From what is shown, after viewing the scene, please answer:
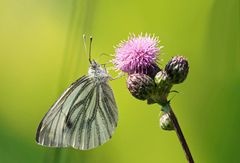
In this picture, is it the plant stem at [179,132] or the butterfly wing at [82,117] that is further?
the butterfly wing at [82,117]

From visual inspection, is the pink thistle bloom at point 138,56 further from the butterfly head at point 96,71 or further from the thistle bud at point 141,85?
the butterfly head at point 96,71

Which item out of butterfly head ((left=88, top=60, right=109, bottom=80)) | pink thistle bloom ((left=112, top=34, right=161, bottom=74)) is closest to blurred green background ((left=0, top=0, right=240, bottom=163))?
butterfly head ((left=88, top=60, right=109, bottom=80))

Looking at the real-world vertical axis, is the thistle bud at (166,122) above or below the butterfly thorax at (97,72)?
below

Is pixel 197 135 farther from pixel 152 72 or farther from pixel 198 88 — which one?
pixel 152 72

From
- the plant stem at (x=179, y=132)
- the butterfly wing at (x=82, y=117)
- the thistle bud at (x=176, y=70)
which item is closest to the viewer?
the plant stem at (x=179, y=132)

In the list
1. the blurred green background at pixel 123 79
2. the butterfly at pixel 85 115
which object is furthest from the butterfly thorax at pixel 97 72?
the blurred green background at pixel 123 79

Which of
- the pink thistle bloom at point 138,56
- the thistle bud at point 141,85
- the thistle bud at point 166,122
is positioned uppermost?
the pink thistle bloom at point 138,56

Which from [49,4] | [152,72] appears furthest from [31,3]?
[152,72]
